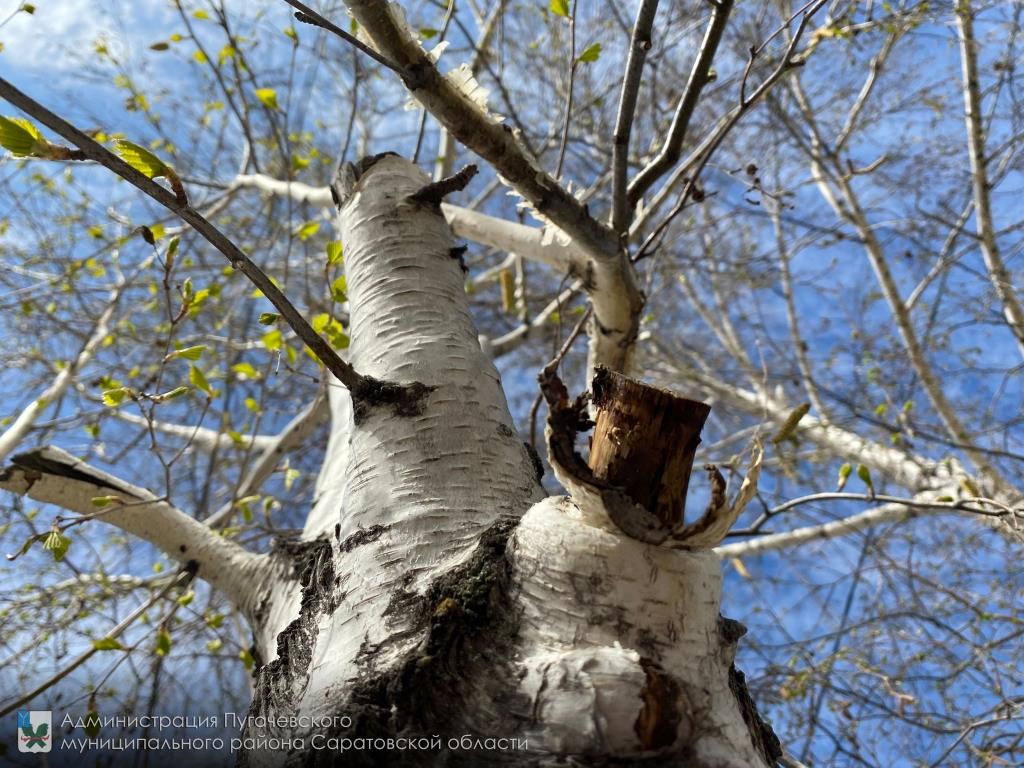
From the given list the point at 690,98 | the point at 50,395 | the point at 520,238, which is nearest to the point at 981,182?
the point at 520,238

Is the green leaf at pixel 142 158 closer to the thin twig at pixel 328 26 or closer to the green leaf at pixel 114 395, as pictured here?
the thin twig at pixel 328 26

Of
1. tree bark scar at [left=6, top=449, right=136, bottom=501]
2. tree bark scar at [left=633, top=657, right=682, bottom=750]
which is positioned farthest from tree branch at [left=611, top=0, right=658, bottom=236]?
tree bark scar at [left=6, top=449, right=136, bottom=501]

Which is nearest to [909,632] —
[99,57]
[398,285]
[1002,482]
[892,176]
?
[1002,482]

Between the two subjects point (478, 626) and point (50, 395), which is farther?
point (50, 395)

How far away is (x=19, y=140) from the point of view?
853mm

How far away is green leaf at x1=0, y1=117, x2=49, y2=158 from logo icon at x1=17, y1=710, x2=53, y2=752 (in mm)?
1553

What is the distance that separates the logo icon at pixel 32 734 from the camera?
1.73m

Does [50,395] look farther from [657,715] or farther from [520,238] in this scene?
[657,715]

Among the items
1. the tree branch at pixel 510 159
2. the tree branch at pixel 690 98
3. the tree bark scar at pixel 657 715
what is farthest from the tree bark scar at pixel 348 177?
the tree bark scar at pixel 657 715

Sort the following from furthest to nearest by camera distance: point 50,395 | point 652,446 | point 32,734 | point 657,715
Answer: point 50,395, point 32,734, point 652,446, point 657,715

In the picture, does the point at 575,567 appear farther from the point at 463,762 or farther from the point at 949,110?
the point at 949,110

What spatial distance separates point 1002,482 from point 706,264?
2865 mm

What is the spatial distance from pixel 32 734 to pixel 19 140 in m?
1.69

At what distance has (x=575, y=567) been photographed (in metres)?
0.70
